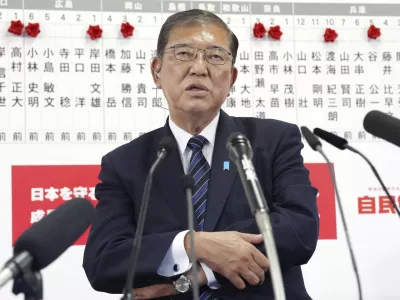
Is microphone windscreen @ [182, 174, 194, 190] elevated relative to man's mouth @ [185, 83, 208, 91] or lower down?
lower down

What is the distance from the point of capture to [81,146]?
2.98 metres

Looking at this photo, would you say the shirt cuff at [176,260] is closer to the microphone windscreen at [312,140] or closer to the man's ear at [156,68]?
the microphone windscreen at [312,140]

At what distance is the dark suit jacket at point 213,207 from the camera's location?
201 cm

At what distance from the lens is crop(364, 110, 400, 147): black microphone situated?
4.90ft

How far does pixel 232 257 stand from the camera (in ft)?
6.35

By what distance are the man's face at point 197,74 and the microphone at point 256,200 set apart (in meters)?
0.88

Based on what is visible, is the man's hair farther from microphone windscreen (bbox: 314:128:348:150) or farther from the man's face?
microphone windscreen (bbox: 314:128:348:150)

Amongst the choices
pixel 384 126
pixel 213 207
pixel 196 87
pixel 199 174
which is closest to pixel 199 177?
pixel 199 174

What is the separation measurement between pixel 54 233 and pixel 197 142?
3.52ft

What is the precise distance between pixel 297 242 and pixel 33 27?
1684 mm

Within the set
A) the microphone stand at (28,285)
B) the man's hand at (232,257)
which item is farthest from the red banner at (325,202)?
the microphone stand at (28,285)

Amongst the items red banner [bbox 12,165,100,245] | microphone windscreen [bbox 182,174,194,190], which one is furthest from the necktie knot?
red banner [bbox 12,165,100,245]

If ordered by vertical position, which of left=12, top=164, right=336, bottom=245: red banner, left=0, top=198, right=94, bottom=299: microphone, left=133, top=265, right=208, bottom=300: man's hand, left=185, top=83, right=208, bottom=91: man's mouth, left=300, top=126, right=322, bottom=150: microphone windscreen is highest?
left=185, top=83, right=208, bottom=91: man's mouth

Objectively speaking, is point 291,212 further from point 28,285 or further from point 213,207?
point 28,285
